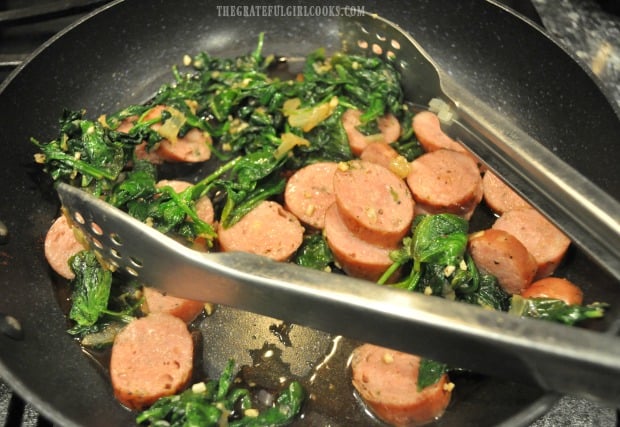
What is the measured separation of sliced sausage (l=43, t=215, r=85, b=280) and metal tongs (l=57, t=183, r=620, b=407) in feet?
2.03

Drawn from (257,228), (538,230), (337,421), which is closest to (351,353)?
(337,421)

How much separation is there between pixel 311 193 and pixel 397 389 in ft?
3.37

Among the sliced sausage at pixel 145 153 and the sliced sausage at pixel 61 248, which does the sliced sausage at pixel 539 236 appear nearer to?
the sliced sausage at pixel 145 153

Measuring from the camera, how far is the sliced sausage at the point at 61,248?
8.02ft

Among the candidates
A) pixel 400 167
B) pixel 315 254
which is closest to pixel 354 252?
pixel 315 254

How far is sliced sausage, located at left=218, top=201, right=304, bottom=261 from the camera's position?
2.48m

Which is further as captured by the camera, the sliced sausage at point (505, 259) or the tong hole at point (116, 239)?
the sliced sausage at point (505, 259)

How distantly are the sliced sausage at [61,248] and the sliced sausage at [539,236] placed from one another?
76.8 inches

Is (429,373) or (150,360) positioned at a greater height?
(429,373)

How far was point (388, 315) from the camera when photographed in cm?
154

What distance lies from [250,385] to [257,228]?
712 mm

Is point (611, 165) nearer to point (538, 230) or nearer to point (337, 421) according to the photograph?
point (538, 230)

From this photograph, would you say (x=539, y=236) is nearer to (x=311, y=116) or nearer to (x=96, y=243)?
(x=311, y=116)

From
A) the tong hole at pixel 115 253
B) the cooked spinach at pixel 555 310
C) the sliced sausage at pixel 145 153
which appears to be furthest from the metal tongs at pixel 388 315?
the sliced sausage at pixel 145 153
